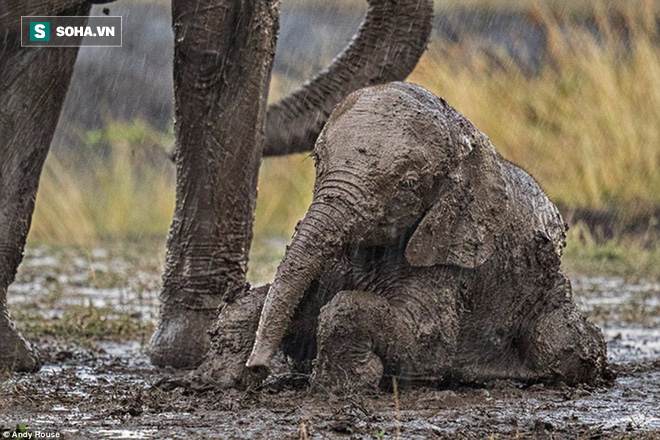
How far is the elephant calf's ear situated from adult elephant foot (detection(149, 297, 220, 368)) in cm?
152

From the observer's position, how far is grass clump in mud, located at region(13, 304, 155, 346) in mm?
7277

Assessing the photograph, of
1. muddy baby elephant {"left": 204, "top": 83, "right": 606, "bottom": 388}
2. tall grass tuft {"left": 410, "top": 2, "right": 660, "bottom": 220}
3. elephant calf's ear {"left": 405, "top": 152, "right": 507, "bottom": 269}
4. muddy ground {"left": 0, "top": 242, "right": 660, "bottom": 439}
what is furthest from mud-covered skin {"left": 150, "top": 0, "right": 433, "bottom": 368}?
tall grass tuft {"left": 410, "top": 2, "right": 660, "bottom": 220}

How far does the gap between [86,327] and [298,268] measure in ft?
9.87

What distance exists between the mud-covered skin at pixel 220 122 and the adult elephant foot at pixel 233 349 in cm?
85

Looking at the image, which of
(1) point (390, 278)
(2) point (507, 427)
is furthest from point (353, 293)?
(2) point (507, 427)

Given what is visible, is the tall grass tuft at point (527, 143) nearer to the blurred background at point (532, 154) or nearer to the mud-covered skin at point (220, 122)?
the blurred background at point (532, 154)

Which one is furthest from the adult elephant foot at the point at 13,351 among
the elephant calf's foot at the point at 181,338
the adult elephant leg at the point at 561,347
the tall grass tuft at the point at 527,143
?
the tall grass tuft at the point at 527,143

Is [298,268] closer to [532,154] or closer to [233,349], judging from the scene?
[233,349]

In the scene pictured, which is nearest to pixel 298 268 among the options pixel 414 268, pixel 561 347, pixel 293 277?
pixel 293 277

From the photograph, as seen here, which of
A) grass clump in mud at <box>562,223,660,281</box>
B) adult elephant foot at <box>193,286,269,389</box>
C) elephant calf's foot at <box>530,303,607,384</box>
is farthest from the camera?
grass clump in mud at <box>562,223,660,281</box>

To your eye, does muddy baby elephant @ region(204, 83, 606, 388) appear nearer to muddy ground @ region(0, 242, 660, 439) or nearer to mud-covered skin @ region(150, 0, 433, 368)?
muddy ground @ region(0, 242, 660, 439)

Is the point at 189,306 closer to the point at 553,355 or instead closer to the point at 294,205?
the point at 553,355

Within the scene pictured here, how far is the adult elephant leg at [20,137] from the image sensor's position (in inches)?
235

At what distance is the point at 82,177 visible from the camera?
16.2 m
